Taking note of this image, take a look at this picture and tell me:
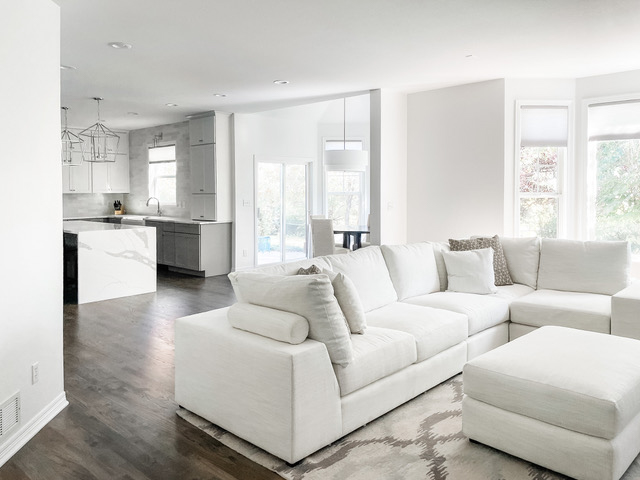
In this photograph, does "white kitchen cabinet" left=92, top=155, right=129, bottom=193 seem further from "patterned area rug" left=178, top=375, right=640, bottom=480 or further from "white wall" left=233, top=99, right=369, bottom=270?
"patterned area rug" left=178, top=375, right=640, bottom=480

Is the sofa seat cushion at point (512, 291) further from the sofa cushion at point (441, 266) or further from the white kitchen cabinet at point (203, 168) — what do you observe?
the white kitchen cabinet at point (203, 168)

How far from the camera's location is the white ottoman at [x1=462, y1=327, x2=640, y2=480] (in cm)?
221

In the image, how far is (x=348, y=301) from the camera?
297 cm

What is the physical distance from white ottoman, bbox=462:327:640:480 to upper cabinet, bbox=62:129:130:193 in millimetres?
9037

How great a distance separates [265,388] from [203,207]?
631cm

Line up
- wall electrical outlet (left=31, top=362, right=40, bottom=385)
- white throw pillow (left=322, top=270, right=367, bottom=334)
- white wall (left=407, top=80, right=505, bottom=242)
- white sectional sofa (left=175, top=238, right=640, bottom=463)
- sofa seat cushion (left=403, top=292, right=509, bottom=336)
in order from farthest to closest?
1. white wall (left=407, top=80, right=505, bottom=242)
2. sofa seat cushion (left=403, top=292, right=509, bottom=336)
3. white throw pillow (left=322, top=270, right=367, bottom=334)
4. wall electrical outlet (left=31, top=362, right=40, bottom=385)
5. white sectional sofa (left=175, top=238, right=640, bottom=463)

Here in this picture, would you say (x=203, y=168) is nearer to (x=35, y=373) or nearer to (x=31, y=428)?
(x=35, y=373)

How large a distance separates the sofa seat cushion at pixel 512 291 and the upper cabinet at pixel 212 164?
195 inches

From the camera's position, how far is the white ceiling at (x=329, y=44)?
3.57m

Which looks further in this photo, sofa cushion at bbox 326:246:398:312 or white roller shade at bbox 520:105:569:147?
white roller shade at bbox 520:105:569:147

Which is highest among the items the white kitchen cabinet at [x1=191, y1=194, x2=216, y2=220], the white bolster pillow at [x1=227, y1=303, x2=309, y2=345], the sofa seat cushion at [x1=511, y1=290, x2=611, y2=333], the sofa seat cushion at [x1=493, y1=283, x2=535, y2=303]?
the white kitchen cabinet at [x1=191, y1=194, x2=216, y2=220]

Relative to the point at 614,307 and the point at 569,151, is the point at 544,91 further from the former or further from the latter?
the point at 614,307

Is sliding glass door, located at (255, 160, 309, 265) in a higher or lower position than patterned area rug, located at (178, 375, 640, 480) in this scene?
higher

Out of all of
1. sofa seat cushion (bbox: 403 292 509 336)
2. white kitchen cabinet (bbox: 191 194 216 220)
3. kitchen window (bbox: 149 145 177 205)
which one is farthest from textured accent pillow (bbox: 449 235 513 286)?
kitchen window (bbox: 149 145 177 205)
